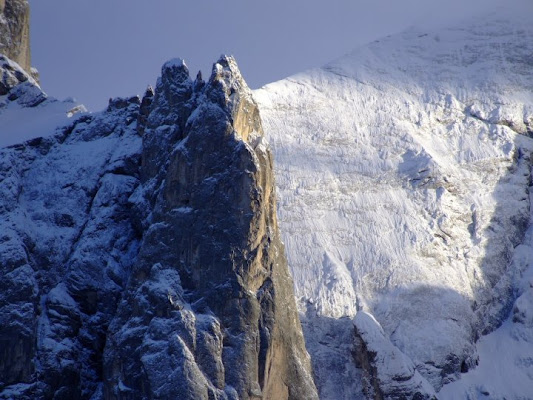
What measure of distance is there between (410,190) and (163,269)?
110ft

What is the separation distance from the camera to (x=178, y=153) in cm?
10262

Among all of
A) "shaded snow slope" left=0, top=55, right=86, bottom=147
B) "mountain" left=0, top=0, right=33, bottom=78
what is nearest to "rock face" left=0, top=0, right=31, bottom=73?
"mountain" left=0, top=0, right=33, bottom=78

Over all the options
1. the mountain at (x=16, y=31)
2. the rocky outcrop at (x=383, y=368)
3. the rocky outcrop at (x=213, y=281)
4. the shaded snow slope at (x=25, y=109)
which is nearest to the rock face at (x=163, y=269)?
the rocky outcrop at (x=213, y=281)

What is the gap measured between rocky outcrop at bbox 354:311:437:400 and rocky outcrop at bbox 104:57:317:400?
773 centimetres

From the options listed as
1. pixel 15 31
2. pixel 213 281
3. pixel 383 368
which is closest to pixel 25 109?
pixel 15 31

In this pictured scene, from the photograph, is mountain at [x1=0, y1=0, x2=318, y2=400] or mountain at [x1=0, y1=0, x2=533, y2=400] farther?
mountain at [x1=0, y1=0, x2=533, y2=400]

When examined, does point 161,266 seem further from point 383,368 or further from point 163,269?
point 383,368

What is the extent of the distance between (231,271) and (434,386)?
2040 centimetres

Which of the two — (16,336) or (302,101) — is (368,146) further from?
(16,336)

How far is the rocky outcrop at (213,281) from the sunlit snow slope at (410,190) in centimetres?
1260

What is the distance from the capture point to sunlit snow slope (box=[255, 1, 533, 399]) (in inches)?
4469

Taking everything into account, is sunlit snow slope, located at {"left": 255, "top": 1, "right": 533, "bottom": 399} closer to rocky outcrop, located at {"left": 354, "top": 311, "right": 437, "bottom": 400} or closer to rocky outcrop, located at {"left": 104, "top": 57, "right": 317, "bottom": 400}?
rocky outcrop, located at {"left": 354, "top": 311, "right": 437, "bottom": 400}

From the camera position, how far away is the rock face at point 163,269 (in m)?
95.2

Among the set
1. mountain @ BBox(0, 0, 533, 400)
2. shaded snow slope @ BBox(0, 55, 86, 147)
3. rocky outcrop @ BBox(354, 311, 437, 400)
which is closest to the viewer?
mountain @ BBox(0, 0, 533, 400)
